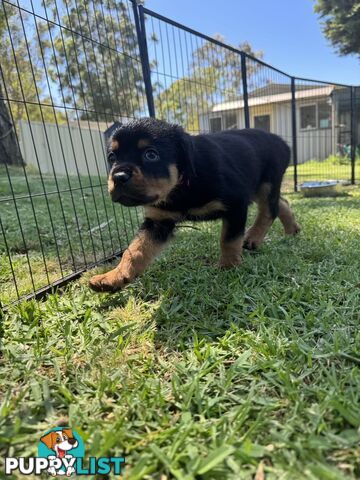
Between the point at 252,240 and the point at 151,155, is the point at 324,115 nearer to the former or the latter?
the point at 252,240

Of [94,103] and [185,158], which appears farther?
[94,103]

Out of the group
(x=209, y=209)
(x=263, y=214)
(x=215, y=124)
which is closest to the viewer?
(x=209, y=209)

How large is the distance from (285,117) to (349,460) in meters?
15.0

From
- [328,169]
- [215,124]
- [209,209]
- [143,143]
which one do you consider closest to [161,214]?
[209,209]

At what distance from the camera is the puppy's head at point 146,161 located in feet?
6.87

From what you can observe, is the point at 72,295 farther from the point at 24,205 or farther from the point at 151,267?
the point at 24,205

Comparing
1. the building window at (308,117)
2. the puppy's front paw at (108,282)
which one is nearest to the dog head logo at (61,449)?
the puppy's front paw at (108,282)

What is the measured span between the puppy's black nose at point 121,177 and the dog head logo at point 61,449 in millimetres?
1211

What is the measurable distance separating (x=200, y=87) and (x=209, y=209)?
3278 millimetres

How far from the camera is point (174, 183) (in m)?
2.38

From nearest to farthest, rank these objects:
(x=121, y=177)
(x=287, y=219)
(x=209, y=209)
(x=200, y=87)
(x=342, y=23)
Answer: (x=121, y=177) < (x=209, y=209) < (x=287, y=219) < (x=200, y=87) < (x=342, y=23)

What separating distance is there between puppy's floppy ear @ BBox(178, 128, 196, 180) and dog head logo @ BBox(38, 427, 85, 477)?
5.24ft

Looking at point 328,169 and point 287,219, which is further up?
point 287,219

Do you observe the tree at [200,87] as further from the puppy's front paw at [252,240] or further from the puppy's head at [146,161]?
the puppy's head at [146,161]
